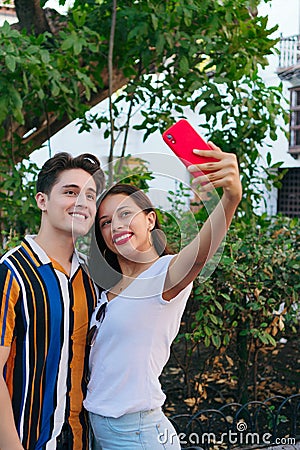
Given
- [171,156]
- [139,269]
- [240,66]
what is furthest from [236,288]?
[171,156]

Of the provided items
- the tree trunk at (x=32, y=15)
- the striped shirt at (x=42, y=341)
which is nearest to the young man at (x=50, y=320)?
the striped shirt at (x=42, y=341)

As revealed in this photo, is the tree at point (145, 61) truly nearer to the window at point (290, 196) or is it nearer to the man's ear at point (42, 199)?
the man's ear at point (42, 199)

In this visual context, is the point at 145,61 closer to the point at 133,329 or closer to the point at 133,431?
the point at 133,329

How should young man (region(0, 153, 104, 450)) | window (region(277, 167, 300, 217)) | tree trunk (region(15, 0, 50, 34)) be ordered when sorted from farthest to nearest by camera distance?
window (region(277, 167, 300, 217))
tree trunk (region(15, 0, 50, 34))
young man (region(0, 153, 104, 450))

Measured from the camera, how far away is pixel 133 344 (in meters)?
1.72

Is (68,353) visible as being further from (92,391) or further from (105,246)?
(105,246)

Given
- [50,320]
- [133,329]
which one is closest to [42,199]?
[50,320]

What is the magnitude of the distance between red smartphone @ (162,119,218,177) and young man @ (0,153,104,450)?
0.34 metres

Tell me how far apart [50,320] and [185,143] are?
0.61 metres

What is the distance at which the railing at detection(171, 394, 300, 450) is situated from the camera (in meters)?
3.10

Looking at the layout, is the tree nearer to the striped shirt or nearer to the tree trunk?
the tree trunk

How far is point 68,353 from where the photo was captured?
5.66ft

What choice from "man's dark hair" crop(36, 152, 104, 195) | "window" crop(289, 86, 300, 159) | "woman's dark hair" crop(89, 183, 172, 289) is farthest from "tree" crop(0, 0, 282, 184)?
"window" crop(289, 86, 300, 159)

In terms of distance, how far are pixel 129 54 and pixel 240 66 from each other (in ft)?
2.33
